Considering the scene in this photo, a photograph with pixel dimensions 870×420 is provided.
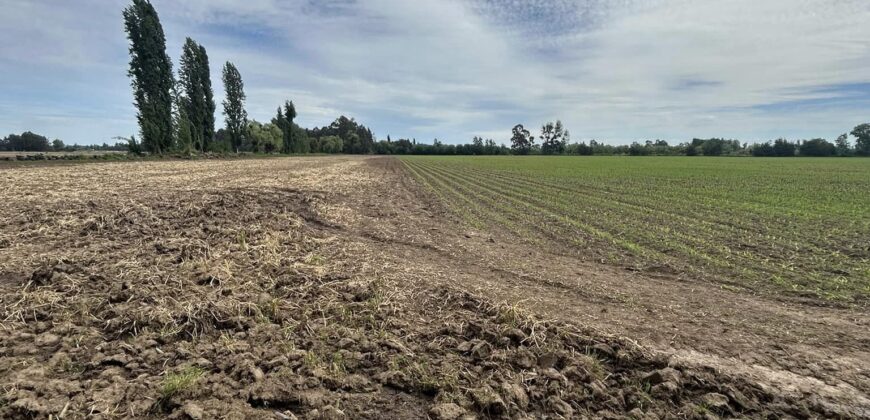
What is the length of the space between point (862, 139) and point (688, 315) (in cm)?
16795

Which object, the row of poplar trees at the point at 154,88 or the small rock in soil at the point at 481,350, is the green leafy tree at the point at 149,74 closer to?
the row of poplar trees at the point at 154,88

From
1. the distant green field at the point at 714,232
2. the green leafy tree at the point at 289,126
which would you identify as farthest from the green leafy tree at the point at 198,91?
the distant green field at the point at 714,232

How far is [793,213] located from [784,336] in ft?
36.0

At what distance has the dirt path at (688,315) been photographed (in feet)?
11.3

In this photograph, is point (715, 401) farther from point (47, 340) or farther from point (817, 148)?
point (817, 148)

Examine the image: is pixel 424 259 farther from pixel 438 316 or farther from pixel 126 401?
pixel 126 401

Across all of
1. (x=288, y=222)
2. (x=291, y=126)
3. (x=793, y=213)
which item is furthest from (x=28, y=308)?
(x=291, y=126)

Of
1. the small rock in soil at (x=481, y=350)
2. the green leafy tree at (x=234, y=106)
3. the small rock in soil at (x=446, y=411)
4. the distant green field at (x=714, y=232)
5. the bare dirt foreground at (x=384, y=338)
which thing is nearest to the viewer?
the small rock in soil at (x=446, y=411)

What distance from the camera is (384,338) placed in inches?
149

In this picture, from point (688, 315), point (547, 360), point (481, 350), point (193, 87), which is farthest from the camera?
point (193, 87)

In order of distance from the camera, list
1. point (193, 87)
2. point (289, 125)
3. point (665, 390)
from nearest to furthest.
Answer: point (665, 390), point (193, 87), point (289, 125)

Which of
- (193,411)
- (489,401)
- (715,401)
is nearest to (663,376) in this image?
(715,401)

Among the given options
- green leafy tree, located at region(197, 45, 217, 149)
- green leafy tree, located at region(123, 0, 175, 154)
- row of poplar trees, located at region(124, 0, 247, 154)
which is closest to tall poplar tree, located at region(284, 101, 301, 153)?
green leafy tree, located at region(197, 45, 217, 149)

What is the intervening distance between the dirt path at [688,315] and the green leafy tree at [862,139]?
15813cm
